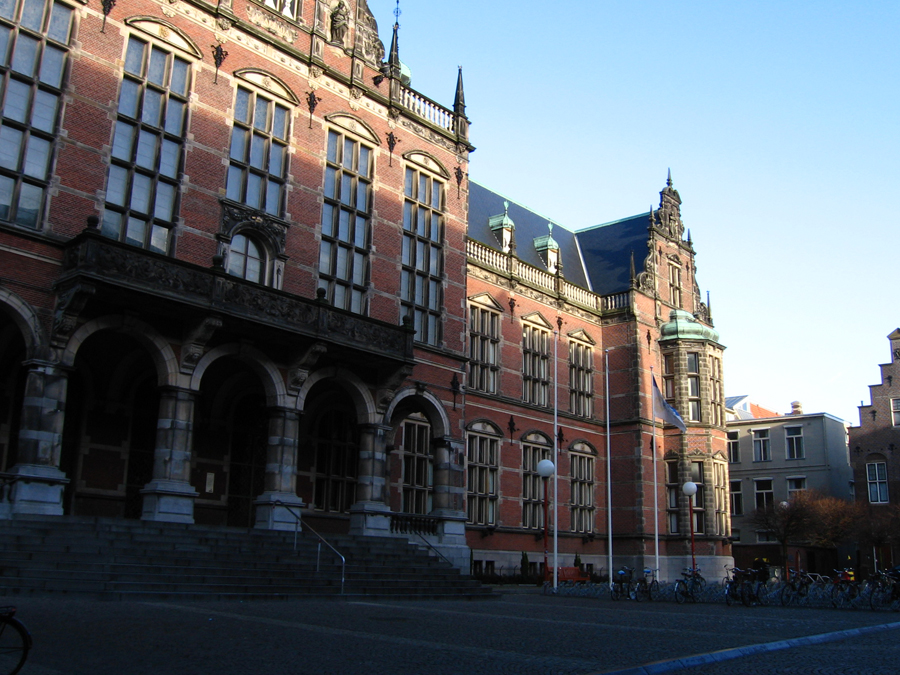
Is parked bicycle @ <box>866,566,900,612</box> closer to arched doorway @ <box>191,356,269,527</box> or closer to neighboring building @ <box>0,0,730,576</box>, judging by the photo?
neighboring building @ <box>0,0,730,576</box>

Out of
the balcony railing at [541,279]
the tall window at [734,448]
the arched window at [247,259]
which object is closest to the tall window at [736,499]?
the tall window at [734,448]

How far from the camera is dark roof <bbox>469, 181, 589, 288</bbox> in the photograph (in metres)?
35.0

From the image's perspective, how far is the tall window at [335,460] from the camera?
75.7 ft

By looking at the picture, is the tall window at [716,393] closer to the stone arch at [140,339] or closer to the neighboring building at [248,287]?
the neighboring building at [248,287]

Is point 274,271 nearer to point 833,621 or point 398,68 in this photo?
point 398,68

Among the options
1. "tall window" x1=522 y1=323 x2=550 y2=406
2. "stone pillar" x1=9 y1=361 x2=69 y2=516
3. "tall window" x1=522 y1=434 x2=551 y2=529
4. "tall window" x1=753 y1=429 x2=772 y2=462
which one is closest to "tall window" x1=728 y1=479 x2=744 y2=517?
"tall window" x1=753 y1=429 x2=772 y2=462

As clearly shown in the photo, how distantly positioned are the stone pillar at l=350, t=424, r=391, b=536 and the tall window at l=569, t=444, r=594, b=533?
1404cm

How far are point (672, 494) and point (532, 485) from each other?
771cm

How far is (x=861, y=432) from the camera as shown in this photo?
48.8 m

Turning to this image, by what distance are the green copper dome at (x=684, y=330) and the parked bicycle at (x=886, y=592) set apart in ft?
56.3

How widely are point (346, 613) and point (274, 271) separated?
10147 millimetres

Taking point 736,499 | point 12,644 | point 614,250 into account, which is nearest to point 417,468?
point 614,250

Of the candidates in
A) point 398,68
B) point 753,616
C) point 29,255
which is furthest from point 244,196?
point 753,616

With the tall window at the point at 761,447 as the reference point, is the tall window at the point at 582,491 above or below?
below
